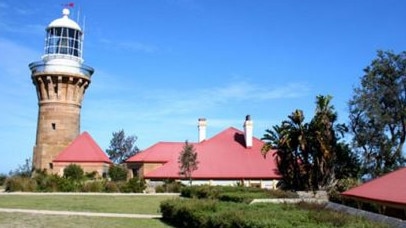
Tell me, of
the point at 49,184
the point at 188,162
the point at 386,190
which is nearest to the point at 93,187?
the point at 49,184

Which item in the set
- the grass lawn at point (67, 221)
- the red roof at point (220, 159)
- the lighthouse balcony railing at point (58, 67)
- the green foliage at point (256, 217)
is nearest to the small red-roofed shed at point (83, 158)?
the red roof at point (220, 159)

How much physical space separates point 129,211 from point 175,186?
53.3 feet

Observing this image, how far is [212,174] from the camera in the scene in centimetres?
4212

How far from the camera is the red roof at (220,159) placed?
42062 mm

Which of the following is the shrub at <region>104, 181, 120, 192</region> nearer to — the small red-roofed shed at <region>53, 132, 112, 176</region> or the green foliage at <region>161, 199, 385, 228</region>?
the small red-roofed shed at <region>53, 132, 112, 176</region>

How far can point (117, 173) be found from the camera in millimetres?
42562

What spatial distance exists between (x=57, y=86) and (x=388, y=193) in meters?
35.9

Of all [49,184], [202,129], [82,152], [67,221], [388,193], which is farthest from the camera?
[202,129]

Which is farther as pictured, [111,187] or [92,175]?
[92,175]

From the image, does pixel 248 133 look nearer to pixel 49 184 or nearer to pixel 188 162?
pixel 188 162

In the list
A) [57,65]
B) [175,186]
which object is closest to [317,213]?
[175,186]

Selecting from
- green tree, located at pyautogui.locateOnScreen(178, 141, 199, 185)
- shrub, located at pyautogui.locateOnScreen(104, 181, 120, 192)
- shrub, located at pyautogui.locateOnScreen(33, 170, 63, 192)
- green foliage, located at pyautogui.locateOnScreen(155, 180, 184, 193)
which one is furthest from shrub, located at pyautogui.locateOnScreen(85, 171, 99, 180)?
green tree, located at pyautogui.locateOnScreen(178, 141, 199, 185)

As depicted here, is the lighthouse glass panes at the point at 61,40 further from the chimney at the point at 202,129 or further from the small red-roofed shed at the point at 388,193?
the small red-roofed shed at the point at 388,193

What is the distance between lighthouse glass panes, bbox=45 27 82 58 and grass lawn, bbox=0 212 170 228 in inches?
1116
